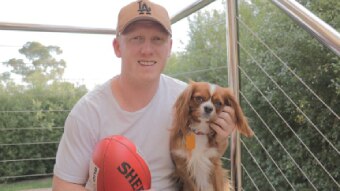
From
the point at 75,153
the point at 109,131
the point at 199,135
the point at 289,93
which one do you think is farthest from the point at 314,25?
the point at 289,93

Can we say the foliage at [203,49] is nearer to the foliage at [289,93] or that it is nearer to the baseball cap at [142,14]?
the foliage at [289,93]

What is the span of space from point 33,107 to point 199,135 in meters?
2.38

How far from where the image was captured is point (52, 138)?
141 inches

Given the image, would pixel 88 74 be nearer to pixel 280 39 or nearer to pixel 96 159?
pixel 280 39

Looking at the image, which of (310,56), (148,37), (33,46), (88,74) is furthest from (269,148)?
(33,46)

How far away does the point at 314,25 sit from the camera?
110cm

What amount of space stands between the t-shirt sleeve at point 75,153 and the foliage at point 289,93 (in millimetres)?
1265

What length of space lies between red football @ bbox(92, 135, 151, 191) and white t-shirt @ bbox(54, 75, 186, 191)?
0.54ft

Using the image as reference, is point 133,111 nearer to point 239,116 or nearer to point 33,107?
point 239,116

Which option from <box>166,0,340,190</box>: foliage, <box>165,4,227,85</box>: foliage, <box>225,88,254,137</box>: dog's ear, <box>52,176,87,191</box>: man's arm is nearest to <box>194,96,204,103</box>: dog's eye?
<box>225,88,254,137</box>: dog's ear

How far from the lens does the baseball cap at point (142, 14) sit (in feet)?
4.41

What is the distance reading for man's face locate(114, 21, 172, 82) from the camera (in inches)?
53.6

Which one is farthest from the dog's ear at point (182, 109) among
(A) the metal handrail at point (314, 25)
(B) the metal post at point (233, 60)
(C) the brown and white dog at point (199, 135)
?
(A) the metal handrail at point (314, 25)

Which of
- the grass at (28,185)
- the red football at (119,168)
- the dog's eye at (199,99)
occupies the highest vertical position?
the dog's eye at (199,99)
